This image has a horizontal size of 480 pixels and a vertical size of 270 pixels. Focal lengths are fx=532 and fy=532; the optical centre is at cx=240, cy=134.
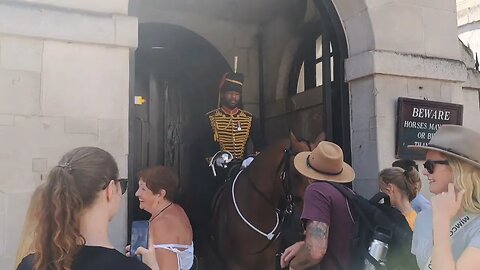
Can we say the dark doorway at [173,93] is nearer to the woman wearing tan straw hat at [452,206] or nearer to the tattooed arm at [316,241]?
the tattooed arm at [316,241]

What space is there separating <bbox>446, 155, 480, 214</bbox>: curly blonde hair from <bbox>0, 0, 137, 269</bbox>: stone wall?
2.50 metres

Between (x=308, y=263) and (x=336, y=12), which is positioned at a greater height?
(x=336, y=12)

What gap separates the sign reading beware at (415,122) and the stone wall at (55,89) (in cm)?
265

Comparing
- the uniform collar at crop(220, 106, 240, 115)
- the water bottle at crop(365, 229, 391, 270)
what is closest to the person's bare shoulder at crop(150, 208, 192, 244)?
the water bottle at crop(365, 229, 391, 270)

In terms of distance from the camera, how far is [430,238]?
8.00 feet

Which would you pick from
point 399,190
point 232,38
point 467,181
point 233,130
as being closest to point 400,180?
point 399,190

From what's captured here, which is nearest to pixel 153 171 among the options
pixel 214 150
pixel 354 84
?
pixel 354 84

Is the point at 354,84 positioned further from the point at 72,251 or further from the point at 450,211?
the point at 72,251

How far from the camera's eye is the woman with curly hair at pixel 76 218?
1732 millimetres

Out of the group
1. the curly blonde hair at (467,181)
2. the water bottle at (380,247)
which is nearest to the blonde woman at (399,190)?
the water bottle at (380,247)

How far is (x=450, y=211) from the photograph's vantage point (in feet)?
7.16

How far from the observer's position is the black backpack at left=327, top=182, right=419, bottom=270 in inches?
115

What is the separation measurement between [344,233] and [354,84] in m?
2.64

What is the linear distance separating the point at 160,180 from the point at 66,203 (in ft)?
5.46
